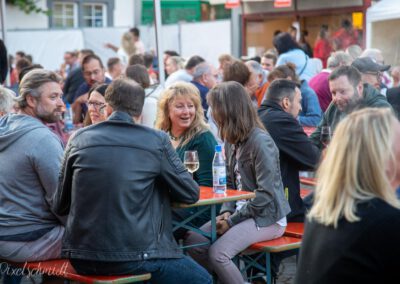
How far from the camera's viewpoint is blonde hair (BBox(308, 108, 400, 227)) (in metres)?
2.71

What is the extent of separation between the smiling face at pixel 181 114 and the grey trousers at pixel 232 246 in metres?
0.96

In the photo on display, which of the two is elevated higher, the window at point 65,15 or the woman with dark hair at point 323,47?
the window at point 65,15

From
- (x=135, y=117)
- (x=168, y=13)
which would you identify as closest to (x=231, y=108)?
(x=135, y=117)

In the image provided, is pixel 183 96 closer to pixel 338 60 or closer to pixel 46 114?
pixel 46 114

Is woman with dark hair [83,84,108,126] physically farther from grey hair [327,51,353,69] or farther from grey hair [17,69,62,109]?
grey hair [327,51,353,69]

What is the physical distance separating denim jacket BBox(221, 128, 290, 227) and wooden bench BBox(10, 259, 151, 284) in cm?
110

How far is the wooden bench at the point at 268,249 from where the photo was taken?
17.3 feet

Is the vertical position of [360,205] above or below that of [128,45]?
below

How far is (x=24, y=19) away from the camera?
82.4 ft

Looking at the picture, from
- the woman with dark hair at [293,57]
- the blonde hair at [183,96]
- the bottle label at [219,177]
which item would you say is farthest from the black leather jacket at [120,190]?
the woman with dark hair at [293,57]

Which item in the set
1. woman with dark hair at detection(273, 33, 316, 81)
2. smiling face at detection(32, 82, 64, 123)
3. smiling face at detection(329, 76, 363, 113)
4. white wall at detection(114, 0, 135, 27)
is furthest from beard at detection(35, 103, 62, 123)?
white wall at detection(114, 0, 135, 27)

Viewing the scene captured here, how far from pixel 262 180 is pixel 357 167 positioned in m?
2.60

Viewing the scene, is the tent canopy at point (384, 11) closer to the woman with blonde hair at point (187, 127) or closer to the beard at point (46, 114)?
the woman with blonde hair at point (187, 127)

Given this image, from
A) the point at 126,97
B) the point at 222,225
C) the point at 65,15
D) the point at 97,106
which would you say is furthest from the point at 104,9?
the point at 126,97
